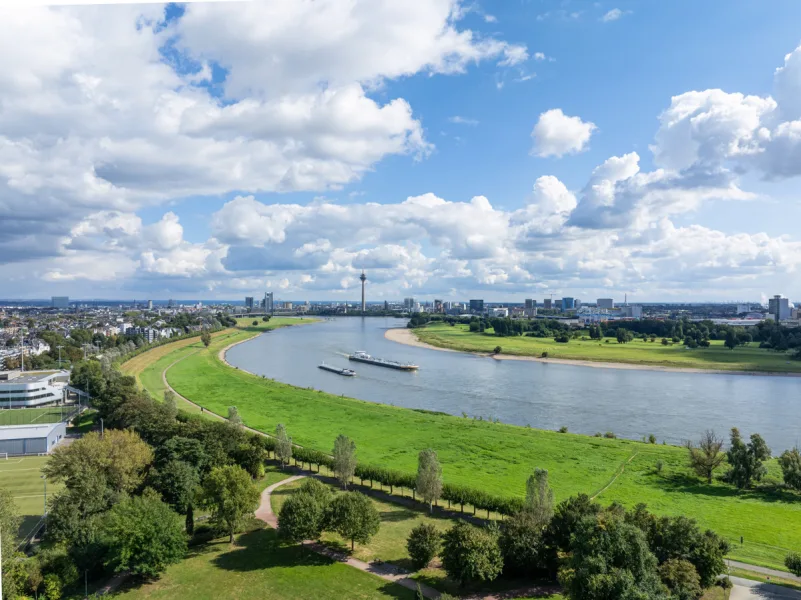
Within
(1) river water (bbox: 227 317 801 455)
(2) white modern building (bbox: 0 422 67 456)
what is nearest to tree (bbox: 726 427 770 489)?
(1) river water (bbox: 227 317 801 455)

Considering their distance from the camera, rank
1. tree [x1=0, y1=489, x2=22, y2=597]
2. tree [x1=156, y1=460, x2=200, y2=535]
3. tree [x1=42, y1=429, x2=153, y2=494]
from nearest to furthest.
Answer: tree [x1=0, y1=489, x2=22, y2=597] < tree [x1=156, y1=460, x2=200, y2=535] < tree [x1=42, y1=429, x2=153, y2=494]

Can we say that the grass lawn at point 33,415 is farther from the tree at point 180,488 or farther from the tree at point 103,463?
the tree at point 180,488

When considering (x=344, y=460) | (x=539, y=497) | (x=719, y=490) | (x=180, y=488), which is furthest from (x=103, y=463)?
(x=719, y=490)

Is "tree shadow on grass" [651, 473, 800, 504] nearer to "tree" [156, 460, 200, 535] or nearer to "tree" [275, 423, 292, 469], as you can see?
"tree" [275, 423, 292, 469]

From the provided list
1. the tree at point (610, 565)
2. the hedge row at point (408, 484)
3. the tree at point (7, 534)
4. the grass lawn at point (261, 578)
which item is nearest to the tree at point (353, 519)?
the grass lawn at point (261, 578)

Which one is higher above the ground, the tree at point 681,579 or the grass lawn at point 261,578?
the tree at point 681,579

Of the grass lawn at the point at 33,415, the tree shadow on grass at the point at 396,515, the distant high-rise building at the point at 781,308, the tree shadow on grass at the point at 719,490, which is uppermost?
the distant high-rise building at the point at 781,308

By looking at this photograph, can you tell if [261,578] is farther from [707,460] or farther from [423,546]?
[707,460]
